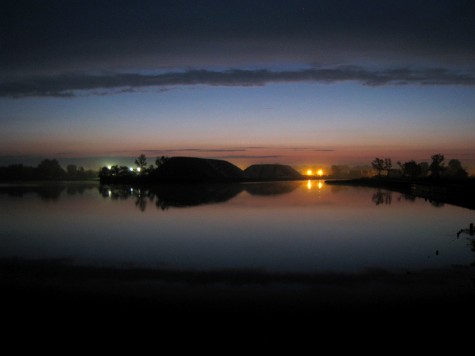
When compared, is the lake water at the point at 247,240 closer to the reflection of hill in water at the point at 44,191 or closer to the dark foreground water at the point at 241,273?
the dark foreground water at the point at 241,273

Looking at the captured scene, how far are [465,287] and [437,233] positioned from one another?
635 inches

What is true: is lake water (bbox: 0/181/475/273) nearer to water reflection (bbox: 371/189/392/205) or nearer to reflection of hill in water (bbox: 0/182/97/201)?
water reflection (bbox: 371/189/392/205)

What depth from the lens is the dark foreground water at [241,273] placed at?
1175 centimetres

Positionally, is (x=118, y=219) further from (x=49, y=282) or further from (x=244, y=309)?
(x=244, y=309)

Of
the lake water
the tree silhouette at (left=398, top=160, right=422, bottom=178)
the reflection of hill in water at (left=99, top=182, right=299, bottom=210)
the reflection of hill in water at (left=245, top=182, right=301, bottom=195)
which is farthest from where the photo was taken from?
the tree silhouette at (left=398, top=160, right=422, bottom=178)

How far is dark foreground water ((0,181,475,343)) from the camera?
1175cm

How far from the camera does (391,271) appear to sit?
17.4 meters

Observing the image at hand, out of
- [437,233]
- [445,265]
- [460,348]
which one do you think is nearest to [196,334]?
[460,348]

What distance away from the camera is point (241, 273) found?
17.0 meters

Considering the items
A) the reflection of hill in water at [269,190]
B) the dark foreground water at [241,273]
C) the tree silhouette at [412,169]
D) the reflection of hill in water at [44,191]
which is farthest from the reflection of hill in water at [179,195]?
the tree silhouette at [412,169]

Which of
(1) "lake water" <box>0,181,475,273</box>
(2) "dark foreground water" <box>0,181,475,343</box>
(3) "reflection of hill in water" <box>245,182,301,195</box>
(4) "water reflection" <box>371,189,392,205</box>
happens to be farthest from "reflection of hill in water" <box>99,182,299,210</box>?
(2) "dark foreground water" <box>0,181,475,343</box>

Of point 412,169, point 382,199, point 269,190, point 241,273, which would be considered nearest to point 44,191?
point 269,190

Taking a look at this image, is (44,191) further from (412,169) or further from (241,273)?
(412,169)

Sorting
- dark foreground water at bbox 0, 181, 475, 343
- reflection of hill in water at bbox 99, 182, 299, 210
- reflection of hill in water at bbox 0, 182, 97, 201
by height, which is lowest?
reflection of hill in water at bbox 0, 182, 97, 201
